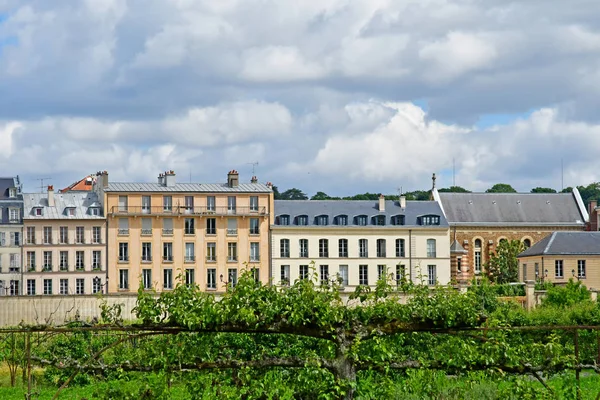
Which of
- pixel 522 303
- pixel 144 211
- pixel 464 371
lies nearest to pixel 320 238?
pixel 144 211

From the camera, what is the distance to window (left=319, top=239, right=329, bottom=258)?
68.9 metres

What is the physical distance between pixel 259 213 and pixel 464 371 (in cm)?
5606

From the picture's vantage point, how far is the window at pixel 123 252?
6650 cm

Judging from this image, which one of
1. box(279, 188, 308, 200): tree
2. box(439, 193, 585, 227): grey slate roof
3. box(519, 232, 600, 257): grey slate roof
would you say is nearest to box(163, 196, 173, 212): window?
box(439, 193, 585, 227): grey slate roof

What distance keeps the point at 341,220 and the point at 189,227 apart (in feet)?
32.4

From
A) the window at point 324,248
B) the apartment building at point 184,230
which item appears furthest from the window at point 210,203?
the window at point 324,248

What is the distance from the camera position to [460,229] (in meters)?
77.8

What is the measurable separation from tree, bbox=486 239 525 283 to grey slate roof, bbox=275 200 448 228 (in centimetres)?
708

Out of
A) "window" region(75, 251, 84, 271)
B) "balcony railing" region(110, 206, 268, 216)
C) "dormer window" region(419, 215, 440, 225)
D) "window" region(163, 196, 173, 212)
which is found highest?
"window" region(163, 196, 173, 212)

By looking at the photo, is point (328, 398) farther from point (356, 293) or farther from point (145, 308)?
point (145, 308)

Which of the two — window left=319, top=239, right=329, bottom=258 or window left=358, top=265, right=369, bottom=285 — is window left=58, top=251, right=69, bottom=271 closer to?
window left=319, top=239, right=329, bottom=258

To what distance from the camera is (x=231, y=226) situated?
68.5m

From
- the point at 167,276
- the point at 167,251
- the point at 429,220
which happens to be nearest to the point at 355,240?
the point at 429,220

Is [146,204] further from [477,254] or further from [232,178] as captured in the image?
[477,254]
